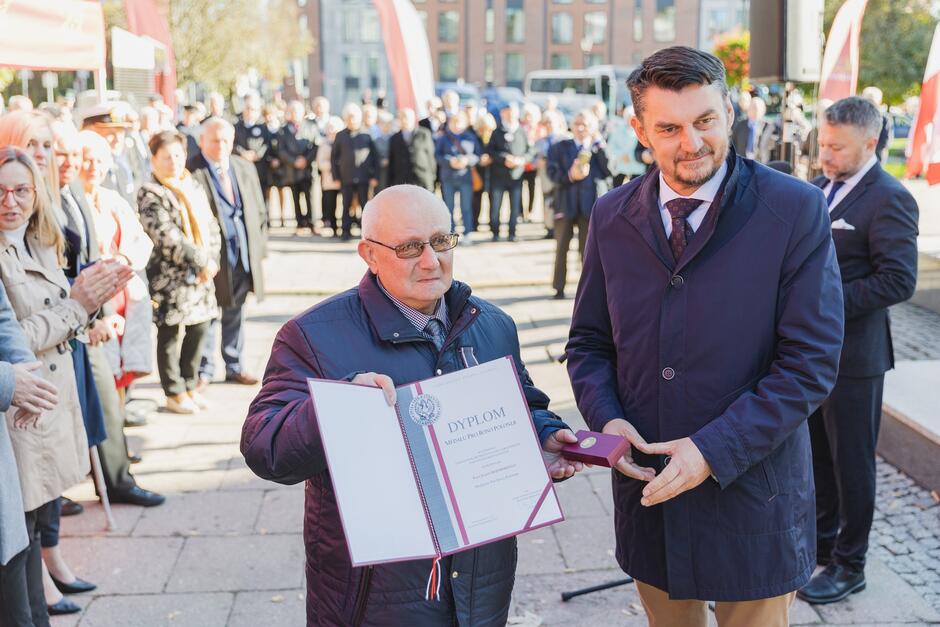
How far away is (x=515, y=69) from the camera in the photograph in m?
72.9

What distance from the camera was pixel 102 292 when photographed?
13.4 ft

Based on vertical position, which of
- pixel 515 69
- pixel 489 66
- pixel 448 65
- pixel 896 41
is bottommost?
pixel 896 41

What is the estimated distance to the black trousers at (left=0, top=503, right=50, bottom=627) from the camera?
3.29 m

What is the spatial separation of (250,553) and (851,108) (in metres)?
3.37

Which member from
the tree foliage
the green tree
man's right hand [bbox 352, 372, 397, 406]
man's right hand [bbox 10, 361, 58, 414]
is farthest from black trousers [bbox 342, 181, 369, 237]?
the green tree

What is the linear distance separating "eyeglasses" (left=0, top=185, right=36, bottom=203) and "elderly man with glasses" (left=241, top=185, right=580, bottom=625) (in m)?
1.72

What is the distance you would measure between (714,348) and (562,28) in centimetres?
7227

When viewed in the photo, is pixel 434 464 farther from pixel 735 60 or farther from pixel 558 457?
pixel 735 60

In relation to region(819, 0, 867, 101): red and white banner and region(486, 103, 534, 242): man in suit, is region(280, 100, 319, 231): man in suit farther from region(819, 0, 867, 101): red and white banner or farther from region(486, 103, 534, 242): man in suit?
region(819, 0, 867, 101): red and white banner

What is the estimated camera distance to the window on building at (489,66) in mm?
72125

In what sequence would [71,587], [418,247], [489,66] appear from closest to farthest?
[418,247] < [71,587] < [489,66]

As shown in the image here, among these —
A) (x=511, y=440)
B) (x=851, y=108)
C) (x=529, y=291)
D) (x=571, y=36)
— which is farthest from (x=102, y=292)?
(x=571, y=36)

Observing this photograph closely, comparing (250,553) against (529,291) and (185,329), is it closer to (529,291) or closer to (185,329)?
(185,329)

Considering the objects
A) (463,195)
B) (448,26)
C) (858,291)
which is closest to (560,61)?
(448,26)
